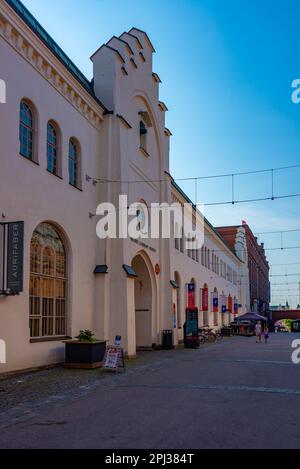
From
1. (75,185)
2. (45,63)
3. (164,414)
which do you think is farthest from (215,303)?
(164,414)

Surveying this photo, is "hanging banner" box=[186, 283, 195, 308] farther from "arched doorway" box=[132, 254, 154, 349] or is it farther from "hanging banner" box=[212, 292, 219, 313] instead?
"hanging banner" box=[212, 292, 219, 313]

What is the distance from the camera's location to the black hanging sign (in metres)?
13.5

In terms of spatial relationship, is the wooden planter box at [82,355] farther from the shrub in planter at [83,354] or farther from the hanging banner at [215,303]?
the hanging banner at [215,303]

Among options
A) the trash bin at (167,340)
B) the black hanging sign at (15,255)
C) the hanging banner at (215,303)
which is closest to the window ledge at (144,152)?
the trash bin at (167,340)

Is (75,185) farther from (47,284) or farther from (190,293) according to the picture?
(190,293)

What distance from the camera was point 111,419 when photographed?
8.64 m

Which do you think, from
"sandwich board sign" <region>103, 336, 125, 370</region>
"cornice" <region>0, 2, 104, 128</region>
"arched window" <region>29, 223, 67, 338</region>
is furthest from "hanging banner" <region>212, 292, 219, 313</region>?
"sandwich board sign" <region>103, 336, 125, 370</region>

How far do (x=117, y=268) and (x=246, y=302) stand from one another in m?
61.1

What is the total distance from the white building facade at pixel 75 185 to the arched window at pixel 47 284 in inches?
1.3

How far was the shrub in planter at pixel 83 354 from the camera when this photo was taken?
16.4m

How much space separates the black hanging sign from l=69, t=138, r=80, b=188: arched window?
18.1 feet

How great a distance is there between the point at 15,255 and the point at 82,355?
4.37 meters
